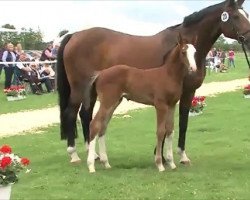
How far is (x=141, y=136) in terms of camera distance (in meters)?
11.7

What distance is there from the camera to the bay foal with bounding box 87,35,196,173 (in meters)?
7.92

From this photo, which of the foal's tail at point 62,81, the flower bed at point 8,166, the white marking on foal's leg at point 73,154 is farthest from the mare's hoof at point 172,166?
the flower bed at point 8,166

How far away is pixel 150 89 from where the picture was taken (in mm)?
8000

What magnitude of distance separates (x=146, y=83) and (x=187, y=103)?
0.98 metres

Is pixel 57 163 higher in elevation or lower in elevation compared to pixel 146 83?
lower

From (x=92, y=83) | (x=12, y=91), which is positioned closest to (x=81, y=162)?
(x=92, y=83)

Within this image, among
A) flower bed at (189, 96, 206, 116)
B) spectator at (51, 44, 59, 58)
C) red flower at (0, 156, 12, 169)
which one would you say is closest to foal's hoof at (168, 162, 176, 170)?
red flower at (0, 156, 12, 169)

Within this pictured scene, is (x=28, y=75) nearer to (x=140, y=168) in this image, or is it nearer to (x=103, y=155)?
(x=103, y=155)

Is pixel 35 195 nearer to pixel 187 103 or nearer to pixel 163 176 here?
pixel 163 176

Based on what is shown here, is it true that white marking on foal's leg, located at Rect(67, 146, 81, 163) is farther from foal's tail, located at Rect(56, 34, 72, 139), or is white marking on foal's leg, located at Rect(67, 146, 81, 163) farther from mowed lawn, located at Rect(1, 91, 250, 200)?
foal's tail, located at Rect(56, 34, 72, 139)

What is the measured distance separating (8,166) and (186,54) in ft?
10.3

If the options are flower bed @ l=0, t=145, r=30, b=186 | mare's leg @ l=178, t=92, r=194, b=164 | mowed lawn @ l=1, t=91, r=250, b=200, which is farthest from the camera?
mare's leg @ l=178, t=92, r=194, b=164

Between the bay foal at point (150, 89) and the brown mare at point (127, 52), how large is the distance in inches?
13.3

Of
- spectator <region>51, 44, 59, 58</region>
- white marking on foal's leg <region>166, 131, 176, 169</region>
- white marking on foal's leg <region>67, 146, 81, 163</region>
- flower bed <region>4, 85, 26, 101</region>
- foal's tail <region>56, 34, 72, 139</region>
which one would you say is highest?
foal's tail <region>56, 34, 72, 139</region>
